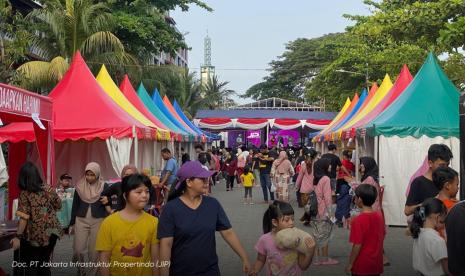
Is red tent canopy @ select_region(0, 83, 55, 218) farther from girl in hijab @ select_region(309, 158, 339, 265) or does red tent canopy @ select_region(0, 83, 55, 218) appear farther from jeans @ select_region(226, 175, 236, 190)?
jeans @ select_region(226, 175, 236, 190)

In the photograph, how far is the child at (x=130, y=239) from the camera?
4.85m

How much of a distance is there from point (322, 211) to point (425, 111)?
3968 millimetres

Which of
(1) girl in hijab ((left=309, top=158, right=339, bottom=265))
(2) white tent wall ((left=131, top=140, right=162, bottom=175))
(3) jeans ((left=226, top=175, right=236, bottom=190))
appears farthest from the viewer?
(3) jeans ((left=226, top=175, right=236, bottom=190))

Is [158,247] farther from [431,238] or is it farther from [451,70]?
[451,70]

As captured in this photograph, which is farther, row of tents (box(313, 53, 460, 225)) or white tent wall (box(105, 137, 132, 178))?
white tent wall (box(105, 137, 132, 178))

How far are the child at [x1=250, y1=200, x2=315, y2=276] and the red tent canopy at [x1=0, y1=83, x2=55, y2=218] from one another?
11.3ft

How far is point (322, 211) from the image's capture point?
38.1 ft

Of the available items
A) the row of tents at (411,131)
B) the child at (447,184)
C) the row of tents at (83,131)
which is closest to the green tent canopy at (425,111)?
the row of tents at (411,131)

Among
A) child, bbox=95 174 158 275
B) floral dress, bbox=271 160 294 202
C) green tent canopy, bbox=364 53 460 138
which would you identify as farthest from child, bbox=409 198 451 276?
floral dress, bbox=271 160 294 202

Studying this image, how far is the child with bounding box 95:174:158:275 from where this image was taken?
191 inches

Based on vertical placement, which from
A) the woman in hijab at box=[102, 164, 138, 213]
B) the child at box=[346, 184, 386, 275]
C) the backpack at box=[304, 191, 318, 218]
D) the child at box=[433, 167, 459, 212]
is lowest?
the backpack at box=[304, 191, 318, 218]

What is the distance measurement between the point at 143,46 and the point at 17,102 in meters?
24.5

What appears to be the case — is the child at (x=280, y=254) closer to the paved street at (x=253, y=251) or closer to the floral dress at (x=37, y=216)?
the floral dress at (x=37, y=216)

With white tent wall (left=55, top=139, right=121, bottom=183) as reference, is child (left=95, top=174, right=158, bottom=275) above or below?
below
